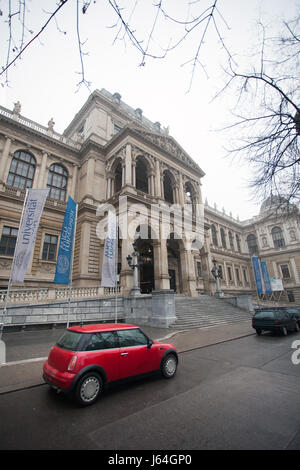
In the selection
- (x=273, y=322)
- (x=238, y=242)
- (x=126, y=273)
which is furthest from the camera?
(x=238, y=242)

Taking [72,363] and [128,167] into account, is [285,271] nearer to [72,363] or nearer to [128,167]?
[128,167]

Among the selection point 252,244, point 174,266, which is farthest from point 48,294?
point 252,244

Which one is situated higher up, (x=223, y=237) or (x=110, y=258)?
(x=223, y=237)

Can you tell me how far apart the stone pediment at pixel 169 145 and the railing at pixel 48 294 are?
16.8 meters

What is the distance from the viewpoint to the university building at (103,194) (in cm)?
1850

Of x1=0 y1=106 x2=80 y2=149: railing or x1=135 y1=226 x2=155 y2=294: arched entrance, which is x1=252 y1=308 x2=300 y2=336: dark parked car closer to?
x1=135 y1=226 x2=155 y2=294: arched entrance

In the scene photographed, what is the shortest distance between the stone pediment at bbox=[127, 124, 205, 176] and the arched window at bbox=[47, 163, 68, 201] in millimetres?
8803

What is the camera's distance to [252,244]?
161 ft

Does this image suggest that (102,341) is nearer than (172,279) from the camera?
Yes

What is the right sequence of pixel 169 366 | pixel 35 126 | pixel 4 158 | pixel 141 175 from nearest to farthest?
pixel 169 366 < pixel 4 158 < pixel 35 126 < pixel 141 175

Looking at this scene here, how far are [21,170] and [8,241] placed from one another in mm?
7317

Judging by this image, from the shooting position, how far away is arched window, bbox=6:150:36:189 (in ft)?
64.4

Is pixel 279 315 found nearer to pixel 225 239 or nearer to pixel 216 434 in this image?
pixel 216 434

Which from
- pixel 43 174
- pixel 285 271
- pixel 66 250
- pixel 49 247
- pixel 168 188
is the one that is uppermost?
pixel 168 188
